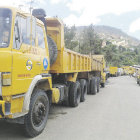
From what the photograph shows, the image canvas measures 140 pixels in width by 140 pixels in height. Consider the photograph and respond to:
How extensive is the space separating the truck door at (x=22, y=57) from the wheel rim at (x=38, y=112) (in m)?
0.65

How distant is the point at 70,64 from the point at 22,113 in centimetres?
329

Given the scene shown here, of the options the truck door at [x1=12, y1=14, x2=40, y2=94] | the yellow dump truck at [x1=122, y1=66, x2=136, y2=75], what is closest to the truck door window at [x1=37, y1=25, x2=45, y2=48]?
the truck door at [x1=12, y1=14, x2=40, y2=94]

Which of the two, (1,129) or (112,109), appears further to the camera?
(112,109)

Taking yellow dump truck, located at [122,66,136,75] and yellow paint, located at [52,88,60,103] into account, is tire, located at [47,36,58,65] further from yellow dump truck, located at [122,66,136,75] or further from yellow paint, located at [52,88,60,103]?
yellow dump truck, located at [122,66,136,75]

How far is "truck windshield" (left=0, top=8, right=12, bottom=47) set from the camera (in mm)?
3491

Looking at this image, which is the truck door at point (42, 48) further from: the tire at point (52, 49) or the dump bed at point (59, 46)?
the dump bed at point (59, 46)

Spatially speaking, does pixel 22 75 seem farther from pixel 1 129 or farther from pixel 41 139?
pixel 1 129

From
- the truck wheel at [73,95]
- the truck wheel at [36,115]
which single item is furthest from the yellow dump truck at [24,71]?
the truck wheel at [73,95]

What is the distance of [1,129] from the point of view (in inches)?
181

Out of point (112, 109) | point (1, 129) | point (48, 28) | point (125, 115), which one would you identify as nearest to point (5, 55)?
point (1, 129)

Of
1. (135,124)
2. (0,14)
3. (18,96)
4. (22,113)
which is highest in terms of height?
(0,14)

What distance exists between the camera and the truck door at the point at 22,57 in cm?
350

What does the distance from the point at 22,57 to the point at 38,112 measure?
1.37m

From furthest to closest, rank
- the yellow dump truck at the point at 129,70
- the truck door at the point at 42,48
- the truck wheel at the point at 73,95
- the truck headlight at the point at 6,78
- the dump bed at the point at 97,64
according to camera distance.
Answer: the yellow dump truck at the point at 129,70
the dump bed at the point at 97,64
the truck wheel at the point at 73,95
the truck door at the point at 42,48
the truck headlight at the point at 6,78
